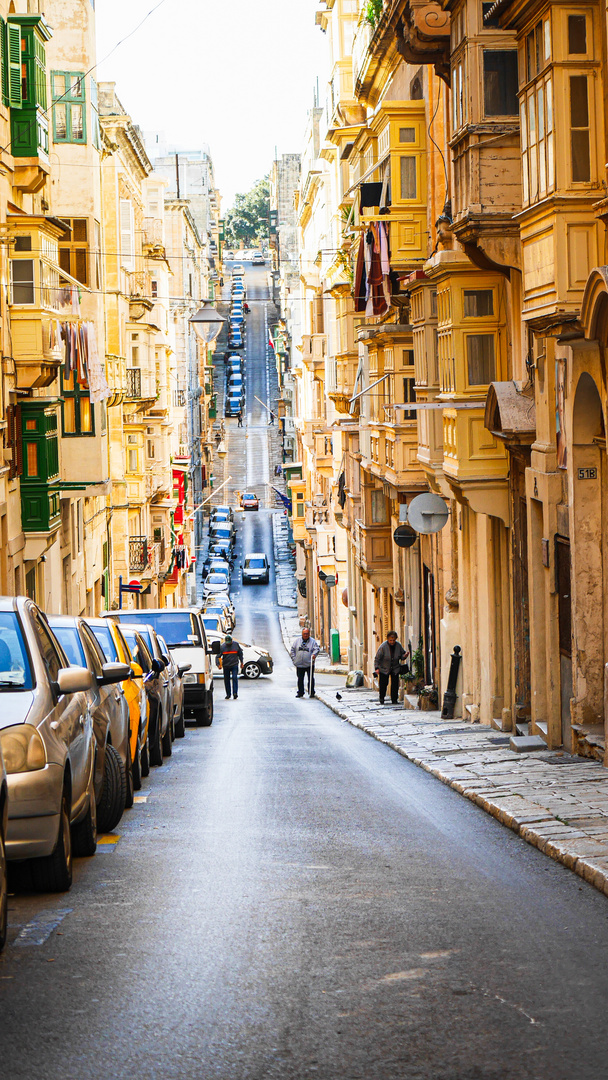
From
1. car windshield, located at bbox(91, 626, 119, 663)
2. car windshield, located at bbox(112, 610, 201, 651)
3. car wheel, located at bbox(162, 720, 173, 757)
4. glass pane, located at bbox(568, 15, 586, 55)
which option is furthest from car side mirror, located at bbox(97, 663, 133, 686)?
car windshield, located at bbox(112, 610, 201, 651)

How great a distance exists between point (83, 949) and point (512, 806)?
5.59m

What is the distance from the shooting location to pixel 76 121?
45656 mm

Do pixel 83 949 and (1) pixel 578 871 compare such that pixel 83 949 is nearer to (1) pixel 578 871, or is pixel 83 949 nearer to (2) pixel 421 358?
(1) pixel 578 871

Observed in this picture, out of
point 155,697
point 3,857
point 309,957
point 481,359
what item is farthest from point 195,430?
point 309,957

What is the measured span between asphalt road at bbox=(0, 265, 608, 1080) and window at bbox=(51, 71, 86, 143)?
121 feet

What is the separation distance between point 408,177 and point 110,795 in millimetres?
18859

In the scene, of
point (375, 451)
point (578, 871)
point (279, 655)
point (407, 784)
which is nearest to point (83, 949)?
point (578, 871)

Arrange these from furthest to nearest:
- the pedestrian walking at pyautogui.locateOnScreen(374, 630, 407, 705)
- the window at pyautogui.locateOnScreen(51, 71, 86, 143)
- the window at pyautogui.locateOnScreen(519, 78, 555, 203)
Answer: the window at pyautogui.locateOnScreen(51, 71, 86, 143)
the pedestrian walking at pyautogui.locateOnScreen(374, 630, 407, 705)
the window at pyautogui.locateOnScreen(519, 78, 555, 203)

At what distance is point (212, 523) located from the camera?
109125 mm

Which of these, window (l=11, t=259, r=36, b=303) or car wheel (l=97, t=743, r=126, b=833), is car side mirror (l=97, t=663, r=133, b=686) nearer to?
car wheel (l=97, t=743, r=126, b=833)

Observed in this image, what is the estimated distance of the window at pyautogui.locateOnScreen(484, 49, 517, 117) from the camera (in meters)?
18.9

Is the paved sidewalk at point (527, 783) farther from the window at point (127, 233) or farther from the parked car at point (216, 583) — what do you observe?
the parked car at point (216, 583)

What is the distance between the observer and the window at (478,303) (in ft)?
74.2

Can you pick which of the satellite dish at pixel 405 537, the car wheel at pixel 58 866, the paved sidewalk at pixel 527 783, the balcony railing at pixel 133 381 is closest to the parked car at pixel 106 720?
the car wheel at pixel 58 866
